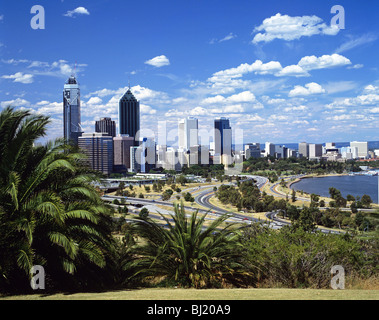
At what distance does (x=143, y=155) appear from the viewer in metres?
74.6

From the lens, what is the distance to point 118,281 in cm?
550

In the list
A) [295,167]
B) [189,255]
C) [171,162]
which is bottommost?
[295,167]

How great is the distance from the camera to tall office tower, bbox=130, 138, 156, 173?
7444cm

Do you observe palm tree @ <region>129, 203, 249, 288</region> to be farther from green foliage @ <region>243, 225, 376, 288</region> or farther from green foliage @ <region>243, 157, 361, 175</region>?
green foliage @ <region>243, 157, 361, 175</region>

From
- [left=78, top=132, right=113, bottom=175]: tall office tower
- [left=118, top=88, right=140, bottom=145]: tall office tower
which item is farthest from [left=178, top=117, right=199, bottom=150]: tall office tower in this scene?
[left=118, top=88, right=140, bottom=145]: tall office tower

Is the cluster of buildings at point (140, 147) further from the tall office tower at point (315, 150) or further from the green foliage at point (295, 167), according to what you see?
the tall office tower at point (315, 150)

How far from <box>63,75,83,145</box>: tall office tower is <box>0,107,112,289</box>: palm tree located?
228 ft

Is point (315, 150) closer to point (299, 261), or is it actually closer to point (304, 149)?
point (304, 149)

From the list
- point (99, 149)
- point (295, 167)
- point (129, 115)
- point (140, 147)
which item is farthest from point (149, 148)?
point (295, 167)

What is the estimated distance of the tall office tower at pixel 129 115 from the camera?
102688 mm

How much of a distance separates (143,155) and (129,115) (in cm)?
3209

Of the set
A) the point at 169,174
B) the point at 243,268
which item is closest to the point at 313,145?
the point at 169,174

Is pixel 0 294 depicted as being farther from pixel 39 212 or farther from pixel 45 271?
pixel 39 212
